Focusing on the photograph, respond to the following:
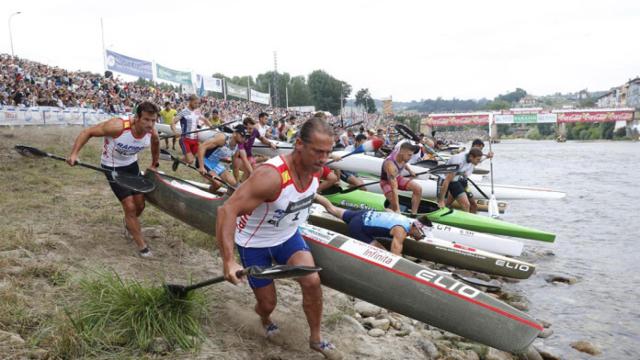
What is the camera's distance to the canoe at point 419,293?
4180 mm

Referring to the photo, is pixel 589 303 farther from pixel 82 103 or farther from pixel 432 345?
pixel 82 103

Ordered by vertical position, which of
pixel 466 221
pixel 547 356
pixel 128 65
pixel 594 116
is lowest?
pixel 547 356

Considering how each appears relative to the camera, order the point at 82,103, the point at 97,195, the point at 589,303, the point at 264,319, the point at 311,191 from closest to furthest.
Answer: the point at 311,191 → the point at 264,319 → the point at 589,303 → the point at 97,195 → the point at 82,103

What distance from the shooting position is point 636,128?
66375 mm

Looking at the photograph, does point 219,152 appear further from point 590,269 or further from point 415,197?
point 590,269

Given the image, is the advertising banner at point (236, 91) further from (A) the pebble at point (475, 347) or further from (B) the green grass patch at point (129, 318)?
(B) the green grass patch at point (129, 318)

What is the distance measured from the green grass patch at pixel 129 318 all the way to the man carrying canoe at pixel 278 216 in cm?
62

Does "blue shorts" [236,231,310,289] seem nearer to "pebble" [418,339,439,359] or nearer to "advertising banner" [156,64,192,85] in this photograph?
"pebble" [418,339,439,359]

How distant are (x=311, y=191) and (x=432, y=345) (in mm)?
2354

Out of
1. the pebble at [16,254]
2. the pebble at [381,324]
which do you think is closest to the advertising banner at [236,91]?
the pebble at [16,254]

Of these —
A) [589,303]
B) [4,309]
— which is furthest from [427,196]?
[4,309]

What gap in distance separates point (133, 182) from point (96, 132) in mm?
737

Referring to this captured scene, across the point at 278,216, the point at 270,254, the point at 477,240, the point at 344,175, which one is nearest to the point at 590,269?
the point at 477,240

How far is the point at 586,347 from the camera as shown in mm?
5672
